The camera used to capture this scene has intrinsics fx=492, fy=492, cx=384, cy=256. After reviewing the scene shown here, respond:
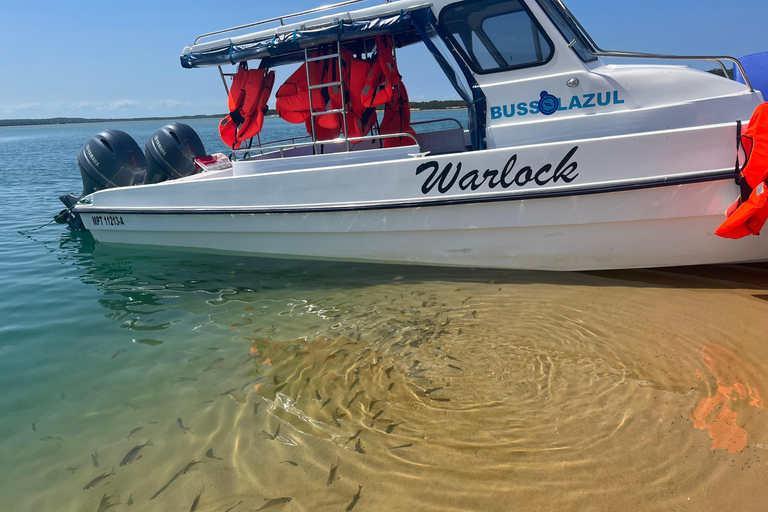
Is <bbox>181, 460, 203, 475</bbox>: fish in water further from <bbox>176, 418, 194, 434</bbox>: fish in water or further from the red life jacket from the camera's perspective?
the red life jacket

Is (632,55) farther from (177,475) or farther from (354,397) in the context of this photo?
(177,475)

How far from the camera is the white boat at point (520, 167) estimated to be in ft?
12.5

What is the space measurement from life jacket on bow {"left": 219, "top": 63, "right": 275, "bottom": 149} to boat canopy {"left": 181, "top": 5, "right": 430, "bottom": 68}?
25cm

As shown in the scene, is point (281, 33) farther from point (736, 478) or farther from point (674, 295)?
point (736, 478)

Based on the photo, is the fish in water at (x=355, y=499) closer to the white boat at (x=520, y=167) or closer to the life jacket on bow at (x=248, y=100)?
the white boat at (x=520, y=167)

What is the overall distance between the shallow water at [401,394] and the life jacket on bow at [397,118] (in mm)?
1620

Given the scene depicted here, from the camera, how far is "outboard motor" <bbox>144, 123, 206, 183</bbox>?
21.7ft

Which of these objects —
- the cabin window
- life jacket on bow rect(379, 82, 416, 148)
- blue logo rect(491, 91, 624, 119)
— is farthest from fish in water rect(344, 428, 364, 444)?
life jacket on bow rect(379, 82, 416, 148)

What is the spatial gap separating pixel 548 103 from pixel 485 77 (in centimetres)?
61

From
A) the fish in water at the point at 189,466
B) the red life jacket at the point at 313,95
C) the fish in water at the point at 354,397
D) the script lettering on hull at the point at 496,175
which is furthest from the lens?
the red life jacket at the point at 313,95

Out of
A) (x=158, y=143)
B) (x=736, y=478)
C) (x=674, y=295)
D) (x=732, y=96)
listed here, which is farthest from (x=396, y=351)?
(x=158, y=143)

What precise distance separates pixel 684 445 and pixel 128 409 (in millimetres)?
3039

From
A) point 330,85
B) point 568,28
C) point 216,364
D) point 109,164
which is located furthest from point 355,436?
point 109,164

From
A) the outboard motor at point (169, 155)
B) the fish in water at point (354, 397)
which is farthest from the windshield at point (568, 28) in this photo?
the outboard motor at point (169, 155)
